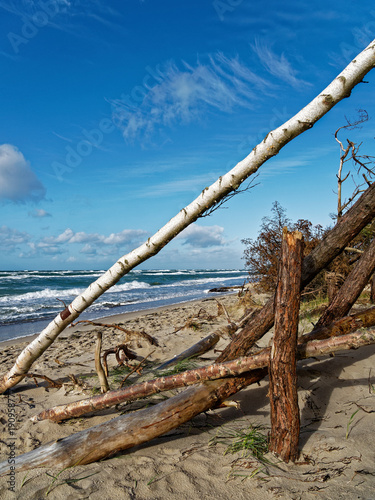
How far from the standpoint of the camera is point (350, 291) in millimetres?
4465

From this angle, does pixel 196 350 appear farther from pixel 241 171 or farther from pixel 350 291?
pixel 241 171

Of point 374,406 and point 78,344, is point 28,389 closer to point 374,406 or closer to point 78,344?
point 78,344

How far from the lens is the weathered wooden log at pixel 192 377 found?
3402 mm

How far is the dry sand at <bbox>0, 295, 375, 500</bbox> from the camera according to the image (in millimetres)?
2668

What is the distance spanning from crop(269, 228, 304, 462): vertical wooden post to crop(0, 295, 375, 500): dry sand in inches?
10.9

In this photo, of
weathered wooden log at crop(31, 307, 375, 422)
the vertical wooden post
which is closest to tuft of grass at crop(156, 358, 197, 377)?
weathered wooden log at crop(31, 307, 375, 422)

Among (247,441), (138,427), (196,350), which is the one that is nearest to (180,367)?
(196,350)

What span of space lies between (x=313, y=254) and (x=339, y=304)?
88 centimetres

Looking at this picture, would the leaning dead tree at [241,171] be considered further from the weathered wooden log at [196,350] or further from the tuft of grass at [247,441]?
the tuft of grass at [247,441]

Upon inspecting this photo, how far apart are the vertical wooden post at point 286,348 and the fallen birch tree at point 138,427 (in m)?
0.25

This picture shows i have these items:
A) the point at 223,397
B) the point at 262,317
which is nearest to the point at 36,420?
the point at 223,397

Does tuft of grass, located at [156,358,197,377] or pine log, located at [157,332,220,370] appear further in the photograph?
pine log, located at [157,332,220,370]

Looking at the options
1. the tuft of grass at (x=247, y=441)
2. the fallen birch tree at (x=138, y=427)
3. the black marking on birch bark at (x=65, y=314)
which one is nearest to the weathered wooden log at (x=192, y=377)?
the fallen birch tree at (x=138, y=427)

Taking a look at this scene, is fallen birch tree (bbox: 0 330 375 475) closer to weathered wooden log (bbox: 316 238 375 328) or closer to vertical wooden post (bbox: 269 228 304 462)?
vertical wooden post (bbox: 269 228 304 462)
